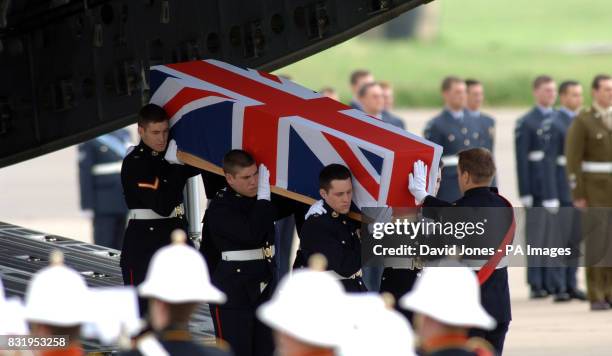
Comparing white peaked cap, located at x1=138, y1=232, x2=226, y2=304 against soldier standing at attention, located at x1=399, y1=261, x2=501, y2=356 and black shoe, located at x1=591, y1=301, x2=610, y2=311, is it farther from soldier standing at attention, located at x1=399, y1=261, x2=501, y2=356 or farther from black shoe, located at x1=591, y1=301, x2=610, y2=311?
black shoe, located at x1=591, y1=301, x2=610, y2=311

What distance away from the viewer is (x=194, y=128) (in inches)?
342

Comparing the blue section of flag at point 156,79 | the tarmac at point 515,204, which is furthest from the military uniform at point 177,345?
the tarmac at point 515,204

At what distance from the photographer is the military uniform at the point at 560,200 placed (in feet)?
44.3

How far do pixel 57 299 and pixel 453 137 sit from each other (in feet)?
29.0

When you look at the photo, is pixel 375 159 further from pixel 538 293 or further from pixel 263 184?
pixel 538 293

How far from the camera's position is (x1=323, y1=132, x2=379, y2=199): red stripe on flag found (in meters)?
8.11

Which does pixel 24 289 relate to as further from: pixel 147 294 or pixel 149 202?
pixel 147 294

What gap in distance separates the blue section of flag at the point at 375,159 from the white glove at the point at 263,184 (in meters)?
0.52

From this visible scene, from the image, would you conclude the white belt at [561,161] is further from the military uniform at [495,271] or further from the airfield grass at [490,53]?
the airfield grass at [490,53]

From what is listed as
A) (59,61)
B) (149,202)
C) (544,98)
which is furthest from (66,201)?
(149,202)

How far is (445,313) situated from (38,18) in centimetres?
610

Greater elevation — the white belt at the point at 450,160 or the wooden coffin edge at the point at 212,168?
the white belt at the point at 450,160

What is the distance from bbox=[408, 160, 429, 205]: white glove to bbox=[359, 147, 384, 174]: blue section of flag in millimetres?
177

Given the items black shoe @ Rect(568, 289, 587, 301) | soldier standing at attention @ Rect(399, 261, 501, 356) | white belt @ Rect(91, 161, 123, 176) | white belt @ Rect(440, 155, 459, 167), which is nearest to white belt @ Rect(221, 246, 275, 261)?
soldier standing at attention @ Rect(399, 261, 501, 356)
